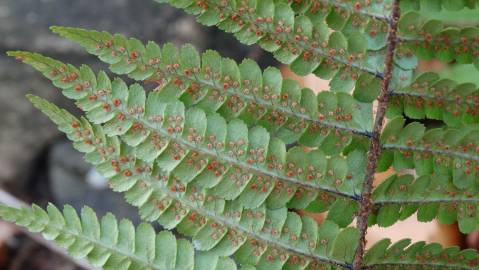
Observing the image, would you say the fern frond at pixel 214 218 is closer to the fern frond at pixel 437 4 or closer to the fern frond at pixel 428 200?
the fern frond at pixel 428 200

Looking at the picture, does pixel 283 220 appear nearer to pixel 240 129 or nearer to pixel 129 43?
pixel 240 129

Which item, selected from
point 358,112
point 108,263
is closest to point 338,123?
A: point 358,112

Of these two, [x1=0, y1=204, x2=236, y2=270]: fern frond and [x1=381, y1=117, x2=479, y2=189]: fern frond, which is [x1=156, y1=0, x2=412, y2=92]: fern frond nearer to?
[x1=381, y1=117, x2=479, y2=189]: fern frond

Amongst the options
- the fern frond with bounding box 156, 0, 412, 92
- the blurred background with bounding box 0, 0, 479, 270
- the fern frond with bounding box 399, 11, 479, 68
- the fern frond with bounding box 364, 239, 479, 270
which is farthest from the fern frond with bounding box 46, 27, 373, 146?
the blurred background with bounding box 0, 0, 479, 270

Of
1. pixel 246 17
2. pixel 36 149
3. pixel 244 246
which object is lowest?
pixel 36 149

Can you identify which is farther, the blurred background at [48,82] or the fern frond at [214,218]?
the blurred background at [48,82]

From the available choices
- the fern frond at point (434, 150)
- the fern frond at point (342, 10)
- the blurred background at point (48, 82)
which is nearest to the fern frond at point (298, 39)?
the fern frond at point (342, 10)

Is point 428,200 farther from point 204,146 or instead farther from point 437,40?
point 204,146
